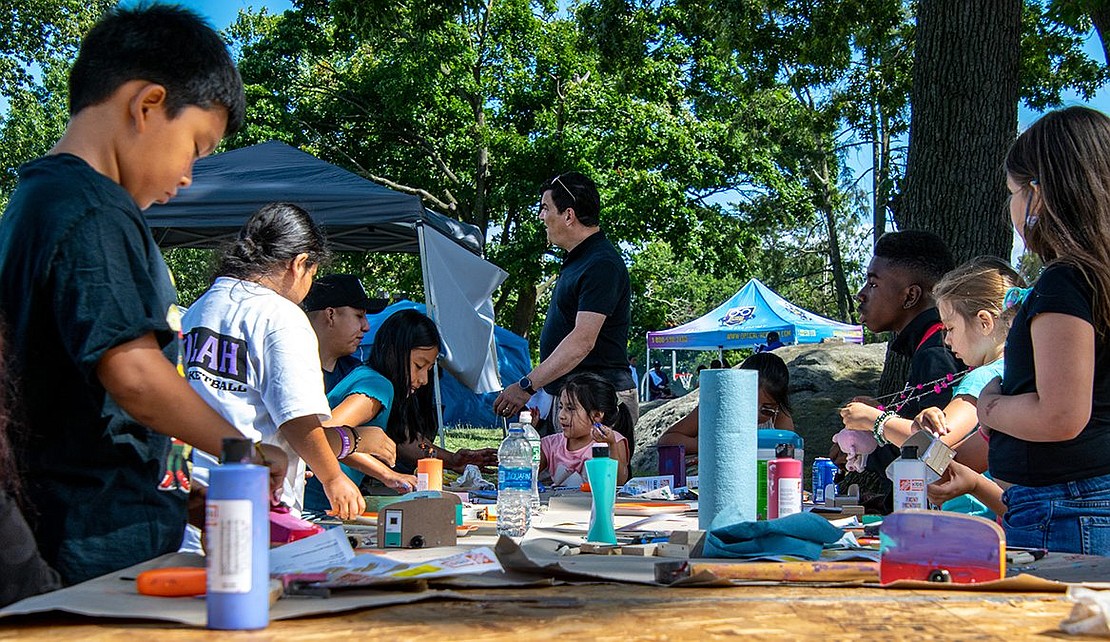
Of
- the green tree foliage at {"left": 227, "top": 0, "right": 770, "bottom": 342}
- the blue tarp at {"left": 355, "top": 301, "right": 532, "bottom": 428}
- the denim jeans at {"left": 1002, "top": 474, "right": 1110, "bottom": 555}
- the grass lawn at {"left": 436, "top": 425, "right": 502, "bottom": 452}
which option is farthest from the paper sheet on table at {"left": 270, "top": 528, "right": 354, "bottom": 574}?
the green tree foliage at {"left": 227, "top": 0, "right": 770, "bottom": 342}

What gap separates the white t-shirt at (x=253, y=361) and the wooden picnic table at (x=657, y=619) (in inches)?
51.9

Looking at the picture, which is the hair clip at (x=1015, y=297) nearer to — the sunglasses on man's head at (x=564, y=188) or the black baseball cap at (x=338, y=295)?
the sunglasses on man's head at (x=564, y=188)

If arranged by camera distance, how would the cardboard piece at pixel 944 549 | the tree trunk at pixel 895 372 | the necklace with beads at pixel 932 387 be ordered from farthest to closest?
the tree trunk at pixel 895 372
the necklace with beads at pixel 932 387
the cardboard piece at pixel 944 549

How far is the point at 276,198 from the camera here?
747 centimetres

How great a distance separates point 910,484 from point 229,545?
4.91 feet

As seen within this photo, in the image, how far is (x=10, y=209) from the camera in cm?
164

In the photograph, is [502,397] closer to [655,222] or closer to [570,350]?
[570,350]

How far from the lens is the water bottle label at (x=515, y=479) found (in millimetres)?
2972

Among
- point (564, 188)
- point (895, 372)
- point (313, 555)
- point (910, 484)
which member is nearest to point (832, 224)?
point (895, 372)

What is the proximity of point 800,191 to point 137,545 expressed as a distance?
23610 millimetres

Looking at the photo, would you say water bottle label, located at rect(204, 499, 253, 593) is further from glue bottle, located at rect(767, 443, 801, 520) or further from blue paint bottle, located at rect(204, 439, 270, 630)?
glue bottle, located at rect(767, 443, 801, 520)

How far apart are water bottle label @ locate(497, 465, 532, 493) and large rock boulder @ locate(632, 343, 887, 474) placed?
202 inches

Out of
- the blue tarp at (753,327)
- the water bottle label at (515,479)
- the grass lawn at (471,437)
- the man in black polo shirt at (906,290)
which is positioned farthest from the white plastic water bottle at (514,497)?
the blue tarp at (753,327)

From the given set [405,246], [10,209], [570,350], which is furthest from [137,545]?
[405,246]
